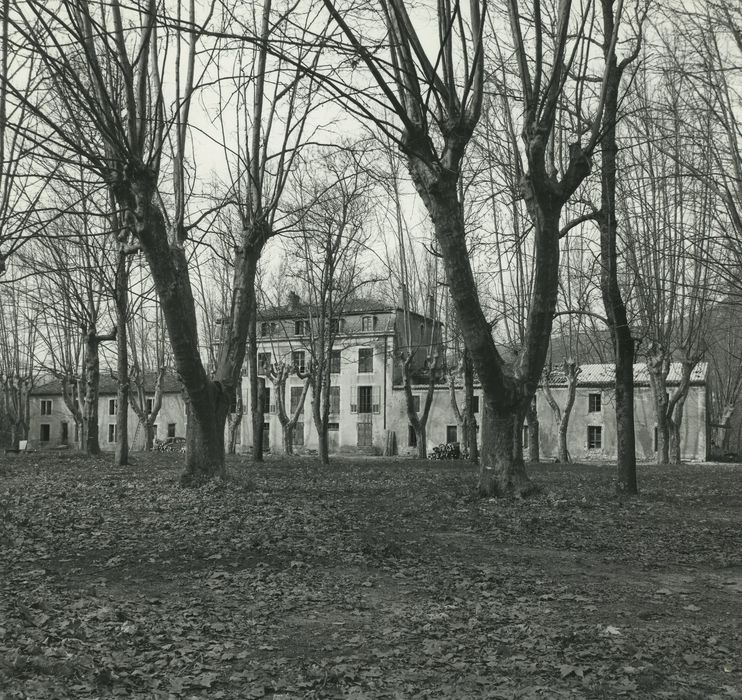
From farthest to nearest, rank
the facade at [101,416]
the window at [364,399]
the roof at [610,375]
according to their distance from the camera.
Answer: the facade at [101,416] → the window at [364,399] → the roof at [610,375]

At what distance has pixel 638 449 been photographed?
3991 cm

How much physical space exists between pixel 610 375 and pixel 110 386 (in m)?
40.8

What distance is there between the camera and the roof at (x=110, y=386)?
58.6 meters

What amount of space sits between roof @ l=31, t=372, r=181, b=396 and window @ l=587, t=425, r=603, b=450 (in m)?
31.1

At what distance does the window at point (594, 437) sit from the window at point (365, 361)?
15.6 m

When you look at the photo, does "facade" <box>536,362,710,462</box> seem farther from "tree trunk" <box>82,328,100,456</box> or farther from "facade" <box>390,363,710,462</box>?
"tree trunk" <box>82,328,100,456</box>

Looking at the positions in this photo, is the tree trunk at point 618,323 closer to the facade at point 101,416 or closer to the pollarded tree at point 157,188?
the pollarded tree at point 157,188

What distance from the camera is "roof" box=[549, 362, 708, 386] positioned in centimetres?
3881

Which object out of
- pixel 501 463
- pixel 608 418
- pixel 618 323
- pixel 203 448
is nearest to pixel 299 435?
pixel 608 418

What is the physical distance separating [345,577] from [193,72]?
9897mm

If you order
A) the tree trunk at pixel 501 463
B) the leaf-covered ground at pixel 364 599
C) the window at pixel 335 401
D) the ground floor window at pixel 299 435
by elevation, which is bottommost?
the ground floor window at pixel 299 435

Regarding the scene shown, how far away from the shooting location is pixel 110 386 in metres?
61.9

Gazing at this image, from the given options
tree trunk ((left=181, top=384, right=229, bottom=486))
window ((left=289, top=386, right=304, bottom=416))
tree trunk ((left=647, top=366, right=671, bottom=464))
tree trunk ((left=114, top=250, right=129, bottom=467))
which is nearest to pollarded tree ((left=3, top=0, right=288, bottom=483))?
tree trunk ((left=181, top=384, right=229, bottom=486))

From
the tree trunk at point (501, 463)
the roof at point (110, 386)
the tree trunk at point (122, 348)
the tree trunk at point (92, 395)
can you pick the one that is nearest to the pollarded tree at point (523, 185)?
the tree trunk at point (501, 463)
